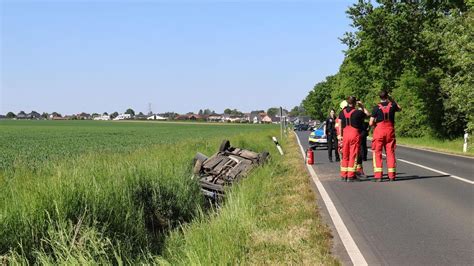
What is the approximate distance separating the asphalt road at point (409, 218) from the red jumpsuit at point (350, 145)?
0.39 metres

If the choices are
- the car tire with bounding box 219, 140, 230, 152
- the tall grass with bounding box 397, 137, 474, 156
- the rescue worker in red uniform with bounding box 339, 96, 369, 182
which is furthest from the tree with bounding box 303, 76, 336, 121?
the rescue worker in red uniform with bounding box 339, 96, 369, 182

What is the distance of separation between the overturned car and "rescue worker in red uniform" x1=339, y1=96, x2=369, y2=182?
2674mm

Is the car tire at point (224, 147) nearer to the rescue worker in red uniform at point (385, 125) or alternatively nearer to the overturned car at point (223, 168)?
the overturned car at point (223, 168)

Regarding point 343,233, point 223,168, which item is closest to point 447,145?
point 223,168

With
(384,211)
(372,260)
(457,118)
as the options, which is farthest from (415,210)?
(457,118)

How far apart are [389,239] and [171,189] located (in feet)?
19.5

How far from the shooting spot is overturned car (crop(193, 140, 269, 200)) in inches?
499

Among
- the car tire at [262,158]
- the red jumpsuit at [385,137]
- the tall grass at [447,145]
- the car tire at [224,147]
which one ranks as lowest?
the tall grass at [447,145]

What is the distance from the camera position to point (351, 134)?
11.5 m

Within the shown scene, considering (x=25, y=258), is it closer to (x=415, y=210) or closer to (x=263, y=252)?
(x=263, y=252)

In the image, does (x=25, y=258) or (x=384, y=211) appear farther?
(x=384, y=211)

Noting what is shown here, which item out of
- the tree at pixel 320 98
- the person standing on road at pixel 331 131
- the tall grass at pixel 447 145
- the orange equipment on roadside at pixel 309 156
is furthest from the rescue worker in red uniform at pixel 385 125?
the tree at pixel 320 98

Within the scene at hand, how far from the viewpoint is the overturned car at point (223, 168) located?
12.7 m

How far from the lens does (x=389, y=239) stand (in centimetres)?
635
